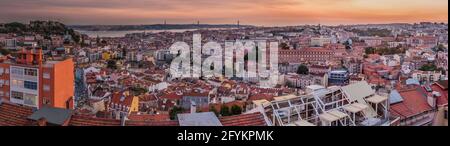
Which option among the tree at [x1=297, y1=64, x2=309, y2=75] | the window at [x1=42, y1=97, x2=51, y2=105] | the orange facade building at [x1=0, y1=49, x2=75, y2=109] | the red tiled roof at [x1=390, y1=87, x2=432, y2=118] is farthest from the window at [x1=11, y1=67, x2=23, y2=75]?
the tree at [x1=297, y1=64, x2=309, y2=75]

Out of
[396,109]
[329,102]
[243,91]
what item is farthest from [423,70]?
[329,102]

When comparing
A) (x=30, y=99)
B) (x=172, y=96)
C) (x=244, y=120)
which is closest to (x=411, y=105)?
(x=244, y=120)

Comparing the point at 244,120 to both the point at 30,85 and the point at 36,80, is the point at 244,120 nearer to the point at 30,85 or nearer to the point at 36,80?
the point at 36,80

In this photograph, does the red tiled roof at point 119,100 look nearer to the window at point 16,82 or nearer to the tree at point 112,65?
the tree at point 112,65

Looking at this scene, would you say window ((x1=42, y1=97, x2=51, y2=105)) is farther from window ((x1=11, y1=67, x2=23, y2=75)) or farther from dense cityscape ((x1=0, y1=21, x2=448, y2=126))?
window ((x1=11, y1=67, x2=23, y2=75))

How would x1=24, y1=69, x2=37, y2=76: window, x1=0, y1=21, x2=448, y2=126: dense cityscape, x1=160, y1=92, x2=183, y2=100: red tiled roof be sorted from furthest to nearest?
x1=160, y1=92, x2=183, y2=100: red tiled roof, x1=24, y1=69, x2=37, y2=76: window, x1=0, y1=21, x2=448, y2=126: dense cityscape
